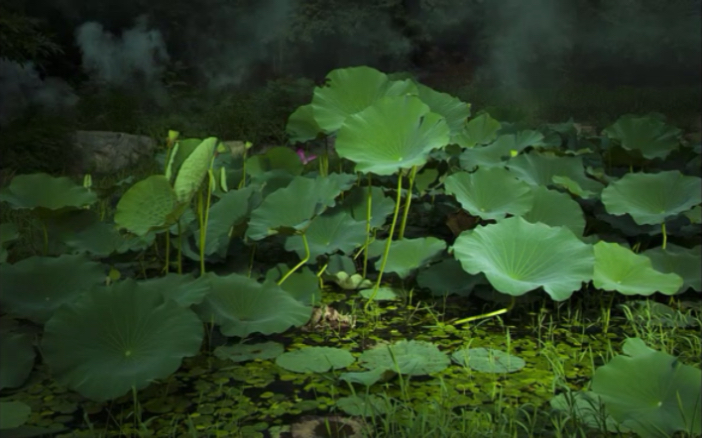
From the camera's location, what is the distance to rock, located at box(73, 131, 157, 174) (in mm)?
4141

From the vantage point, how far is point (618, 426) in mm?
1188

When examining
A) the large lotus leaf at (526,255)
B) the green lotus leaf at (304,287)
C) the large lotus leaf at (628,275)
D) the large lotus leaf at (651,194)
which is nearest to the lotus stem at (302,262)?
the green lotus leaf at (304,287)

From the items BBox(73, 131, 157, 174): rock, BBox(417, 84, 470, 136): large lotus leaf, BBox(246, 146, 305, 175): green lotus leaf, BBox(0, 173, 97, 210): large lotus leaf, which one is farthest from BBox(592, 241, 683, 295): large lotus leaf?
BBox(73, 131, 157, 174): rock

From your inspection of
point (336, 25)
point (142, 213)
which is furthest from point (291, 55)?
point (142, 213)

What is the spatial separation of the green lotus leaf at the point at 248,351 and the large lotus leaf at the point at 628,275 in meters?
0.72

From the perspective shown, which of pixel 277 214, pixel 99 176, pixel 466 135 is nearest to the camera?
pixel 277 214

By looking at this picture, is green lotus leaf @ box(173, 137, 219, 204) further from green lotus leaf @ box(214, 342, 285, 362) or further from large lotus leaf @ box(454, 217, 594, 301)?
large lotus leaf @ box(454, 217, 594, 301)

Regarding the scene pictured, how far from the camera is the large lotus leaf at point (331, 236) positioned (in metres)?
1.97

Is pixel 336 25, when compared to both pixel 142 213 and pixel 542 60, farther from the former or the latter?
pixel 142 213

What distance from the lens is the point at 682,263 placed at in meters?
1.97

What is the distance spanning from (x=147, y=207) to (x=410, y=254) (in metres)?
0.75

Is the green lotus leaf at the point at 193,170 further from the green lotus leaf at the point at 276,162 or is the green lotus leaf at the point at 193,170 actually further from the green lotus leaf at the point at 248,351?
the green lotus leaf at the point at 276,162

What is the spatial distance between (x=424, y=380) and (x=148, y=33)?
121 inches

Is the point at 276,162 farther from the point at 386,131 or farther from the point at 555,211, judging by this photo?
the point at 555,211
